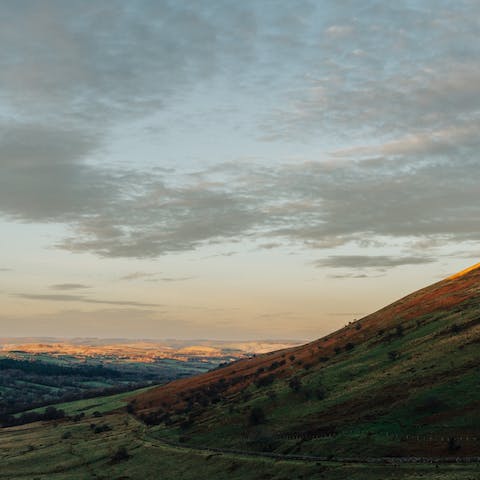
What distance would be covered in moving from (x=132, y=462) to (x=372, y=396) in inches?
1917

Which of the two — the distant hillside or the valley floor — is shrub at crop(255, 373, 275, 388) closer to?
the distant hillside

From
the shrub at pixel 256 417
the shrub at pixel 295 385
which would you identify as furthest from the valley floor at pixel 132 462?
the shrub at pixel 295 385

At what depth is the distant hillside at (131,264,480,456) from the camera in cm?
7712

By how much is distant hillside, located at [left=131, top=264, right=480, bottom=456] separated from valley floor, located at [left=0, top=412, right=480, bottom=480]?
18.1ft

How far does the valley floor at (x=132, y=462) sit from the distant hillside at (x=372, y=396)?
18.1ft

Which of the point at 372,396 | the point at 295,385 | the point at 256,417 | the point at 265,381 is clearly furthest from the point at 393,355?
the point at 265,381

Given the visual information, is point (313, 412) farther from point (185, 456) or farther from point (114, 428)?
point (114, 428)

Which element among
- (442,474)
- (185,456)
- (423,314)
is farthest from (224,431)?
(423,314)

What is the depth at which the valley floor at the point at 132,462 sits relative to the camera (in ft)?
213

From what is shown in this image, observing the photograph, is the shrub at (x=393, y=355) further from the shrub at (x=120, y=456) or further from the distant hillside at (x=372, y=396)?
the shrub at (x=120, y=456)

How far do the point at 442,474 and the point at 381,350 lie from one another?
242ft

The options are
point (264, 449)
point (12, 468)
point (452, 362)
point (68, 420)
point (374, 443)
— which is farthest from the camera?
point (68, 420)

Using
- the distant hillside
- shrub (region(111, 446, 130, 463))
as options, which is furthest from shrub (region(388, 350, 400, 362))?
shrub (region(111, 446, 130, 463))

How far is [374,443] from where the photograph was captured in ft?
248
